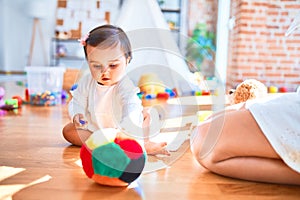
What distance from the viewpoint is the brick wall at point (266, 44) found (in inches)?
118

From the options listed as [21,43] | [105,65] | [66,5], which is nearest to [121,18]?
[105,65]

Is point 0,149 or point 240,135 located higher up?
point 240,135

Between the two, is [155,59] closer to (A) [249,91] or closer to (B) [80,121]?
(B) [80,121]

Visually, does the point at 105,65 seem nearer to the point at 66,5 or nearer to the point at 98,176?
the point at 98,176

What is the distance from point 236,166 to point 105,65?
1.24ft

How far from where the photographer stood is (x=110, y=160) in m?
0.71

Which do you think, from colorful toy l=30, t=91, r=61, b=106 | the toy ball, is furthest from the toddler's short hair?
colorful toy l=30, t=91, r=61, b=106

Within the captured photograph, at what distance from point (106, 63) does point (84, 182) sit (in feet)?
0.89

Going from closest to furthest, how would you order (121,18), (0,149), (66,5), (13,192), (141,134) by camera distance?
(13,192), (141,134), (0,149), (121,18), (66,5)

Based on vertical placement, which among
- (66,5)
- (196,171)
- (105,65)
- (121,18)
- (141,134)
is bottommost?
(196,171)

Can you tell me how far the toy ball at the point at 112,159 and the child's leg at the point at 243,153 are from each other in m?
0.19

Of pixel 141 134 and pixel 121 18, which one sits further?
pixel 121 18

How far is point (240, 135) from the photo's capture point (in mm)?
794

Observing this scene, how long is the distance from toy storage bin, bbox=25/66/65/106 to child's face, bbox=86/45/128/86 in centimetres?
138
